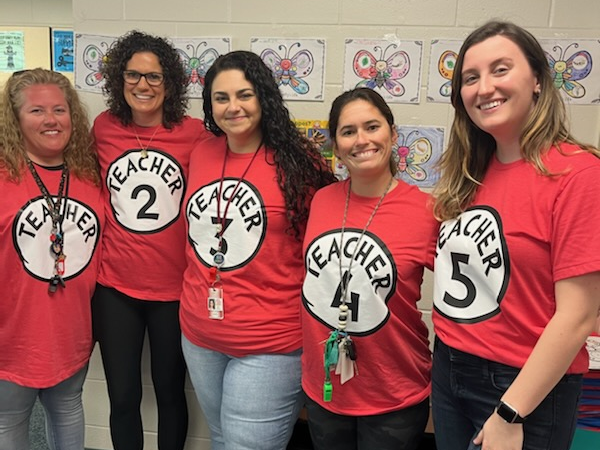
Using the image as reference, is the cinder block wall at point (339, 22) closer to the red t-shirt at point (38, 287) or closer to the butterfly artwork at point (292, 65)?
the butterfly artwork at point (292, 65)

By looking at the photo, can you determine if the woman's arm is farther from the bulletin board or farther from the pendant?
the bulletin board

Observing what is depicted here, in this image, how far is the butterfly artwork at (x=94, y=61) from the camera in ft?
6.72

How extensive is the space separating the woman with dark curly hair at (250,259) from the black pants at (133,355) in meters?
0.25

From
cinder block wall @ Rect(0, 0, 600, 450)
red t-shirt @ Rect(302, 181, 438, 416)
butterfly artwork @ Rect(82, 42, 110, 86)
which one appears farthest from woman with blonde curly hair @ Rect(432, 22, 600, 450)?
butterfly artwork @ Rect(82, 42, 110, 86)

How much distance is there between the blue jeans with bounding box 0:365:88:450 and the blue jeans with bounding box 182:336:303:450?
0.57 meters

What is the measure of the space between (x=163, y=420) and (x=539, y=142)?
165cm

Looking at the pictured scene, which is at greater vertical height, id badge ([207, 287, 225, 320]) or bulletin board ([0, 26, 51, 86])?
bulletin board ([0, 26, 51, 86])

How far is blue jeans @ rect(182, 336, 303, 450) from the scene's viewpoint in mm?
1450

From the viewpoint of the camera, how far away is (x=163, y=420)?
6.11 ft

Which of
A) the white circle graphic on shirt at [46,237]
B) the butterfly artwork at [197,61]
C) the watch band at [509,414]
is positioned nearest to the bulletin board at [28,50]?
the butterfly artwork at [197,61]

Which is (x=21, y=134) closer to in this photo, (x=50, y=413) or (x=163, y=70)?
(x=163, y=70)

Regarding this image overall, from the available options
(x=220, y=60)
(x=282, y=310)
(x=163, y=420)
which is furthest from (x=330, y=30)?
(x=163, y=420)

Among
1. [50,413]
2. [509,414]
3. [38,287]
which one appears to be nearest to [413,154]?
[509,414]

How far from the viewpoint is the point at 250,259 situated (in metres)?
1.46
